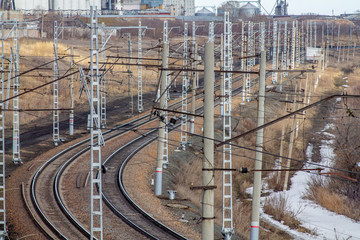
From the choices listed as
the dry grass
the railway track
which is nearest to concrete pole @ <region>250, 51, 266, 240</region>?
the railway track

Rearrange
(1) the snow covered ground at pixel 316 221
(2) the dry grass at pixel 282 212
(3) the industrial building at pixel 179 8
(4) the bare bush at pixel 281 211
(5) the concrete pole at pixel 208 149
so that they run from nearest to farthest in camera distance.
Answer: (5) the concrete pole at pixel 208 149
(1) the snow covered ground at pixel 316 221
(2) the dry grass at pixel 282 212
(4) the bare bush at pixel 281 211
(3) the industrial building at pixel 179 8

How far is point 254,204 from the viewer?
15.7 m

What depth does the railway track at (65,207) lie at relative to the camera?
56.4ft

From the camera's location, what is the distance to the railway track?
17198 mm

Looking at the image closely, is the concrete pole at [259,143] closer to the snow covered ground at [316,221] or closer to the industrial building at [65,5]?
the snow covered ground at [316,221]

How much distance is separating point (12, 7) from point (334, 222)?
77.4 metres

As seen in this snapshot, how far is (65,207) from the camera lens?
19.5m

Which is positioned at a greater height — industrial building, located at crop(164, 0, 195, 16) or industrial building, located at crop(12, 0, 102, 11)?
industrial building, located at crop(164, 0, 195, 16)

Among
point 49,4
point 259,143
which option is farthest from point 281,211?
point 49,4

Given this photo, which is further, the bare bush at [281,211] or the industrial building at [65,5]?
the industrial building at [65,5]

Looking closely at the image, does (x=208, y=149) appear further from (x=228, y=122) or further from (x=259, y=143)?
(x=228, y=122)

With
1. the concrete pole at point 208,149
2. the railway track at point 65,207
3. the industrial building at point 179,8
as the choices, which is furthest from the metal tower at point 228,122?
the industrial building at point 179,8

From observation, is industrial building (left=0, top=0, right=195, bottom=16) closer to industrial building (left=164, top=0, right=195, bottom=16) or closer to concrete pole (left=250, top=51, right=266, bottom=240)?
industrial building (left=164, top=0, right=195, bottom=16)

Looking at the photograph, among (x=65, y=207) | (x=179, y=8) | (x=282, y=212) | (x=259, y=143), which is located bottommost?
(x=282, y=212)
